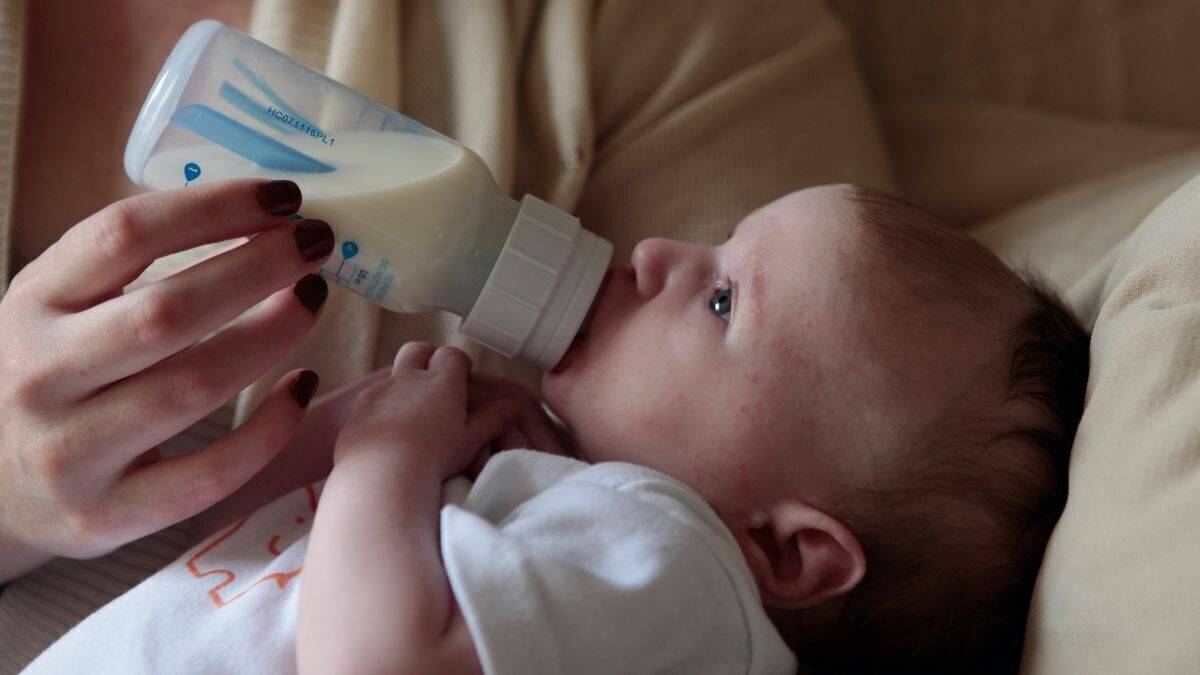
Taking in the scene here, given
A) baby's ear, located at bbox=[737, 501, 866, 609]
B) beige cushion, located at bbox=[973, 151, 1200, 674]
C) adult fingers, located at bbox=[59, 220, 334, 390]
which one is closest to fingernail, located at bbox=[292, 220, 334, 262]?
adult fingers, located at bbox=[59, 220, 334, 390]

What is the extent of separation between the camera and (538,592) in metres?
0.70

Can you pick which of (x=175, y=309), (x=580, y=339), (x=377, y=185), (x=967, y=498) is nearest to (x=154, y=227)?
(x=175, y=309)

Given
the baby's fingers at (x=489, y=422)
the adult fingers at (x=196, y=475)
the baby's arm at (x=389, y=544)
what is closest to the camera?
the baby's arm at (x=389, y=544)

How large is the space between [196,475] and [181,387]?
0.28 ft

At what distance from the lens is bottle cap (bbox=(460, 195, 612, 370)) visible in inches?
35.1

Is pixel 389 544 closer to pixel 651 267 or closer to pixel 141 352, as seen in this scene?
pixel 141 352

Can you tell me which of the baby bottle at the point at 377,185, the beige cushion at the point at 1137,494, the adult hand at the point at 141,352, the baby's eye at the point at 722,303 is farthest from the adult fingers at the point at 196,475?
the beige cushion at the point at 1137,494

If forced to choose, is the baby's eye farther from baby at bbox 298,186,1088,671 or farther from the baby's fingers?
the baby's fingers

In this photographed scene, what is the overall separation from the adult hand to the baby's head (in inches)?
10.9

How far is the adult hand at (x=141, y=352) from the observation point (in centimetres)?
73

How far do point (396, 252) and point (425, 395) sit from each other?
0.14 metres

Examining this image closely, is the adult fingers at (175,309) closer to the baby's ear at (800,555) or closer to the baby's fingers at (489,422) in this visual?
the baby's fingers at (489,422)

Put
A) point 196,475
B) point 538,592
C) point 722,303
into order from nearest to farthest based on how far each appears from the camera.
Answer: point 538,592, point 196,475, point 722,303

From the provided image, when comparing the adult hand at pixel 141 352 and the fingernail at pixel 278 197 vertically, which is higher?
the fingernail at pixel 278 197
